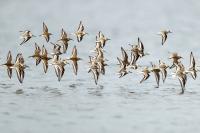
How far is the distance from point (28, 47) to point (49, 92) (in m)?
13.7

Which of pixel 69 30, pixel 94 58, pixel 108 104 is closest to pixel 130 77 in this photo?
pixel 94 58

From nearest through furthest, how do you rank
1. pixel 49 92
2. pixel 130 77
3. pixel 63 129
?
pixel 63 129 < pixel 49 92 < pixel 130 77

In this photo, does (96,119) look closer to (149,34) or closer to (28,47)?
(28,47)

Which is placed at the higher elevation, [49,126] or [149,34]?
[149,34]

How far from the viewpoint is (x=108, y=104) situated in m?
39.7

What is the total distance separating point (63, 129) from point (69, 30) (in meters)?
27.0

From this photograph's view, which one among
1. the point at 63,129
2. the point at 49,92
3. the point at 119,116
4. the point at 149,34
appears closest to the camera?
the point at 63,129

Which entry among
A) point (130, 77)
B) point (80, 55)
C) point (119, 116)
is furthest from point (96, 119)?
point (80, 55)

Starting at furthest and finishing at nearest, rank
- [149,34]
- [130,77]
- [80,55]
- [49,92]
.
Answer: [149,34]
[80,55]
[130,77]
[49,92]

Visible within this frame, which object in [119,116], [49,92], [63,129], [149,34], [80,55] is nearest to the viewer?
[63,129]

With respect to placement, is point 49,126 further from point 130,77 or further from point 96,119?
point 130,77

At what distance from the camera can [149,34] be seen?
6044cm

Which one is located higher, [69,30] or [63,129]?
[69,30]

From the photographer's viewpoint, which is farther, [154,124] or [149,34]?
[149,34]
